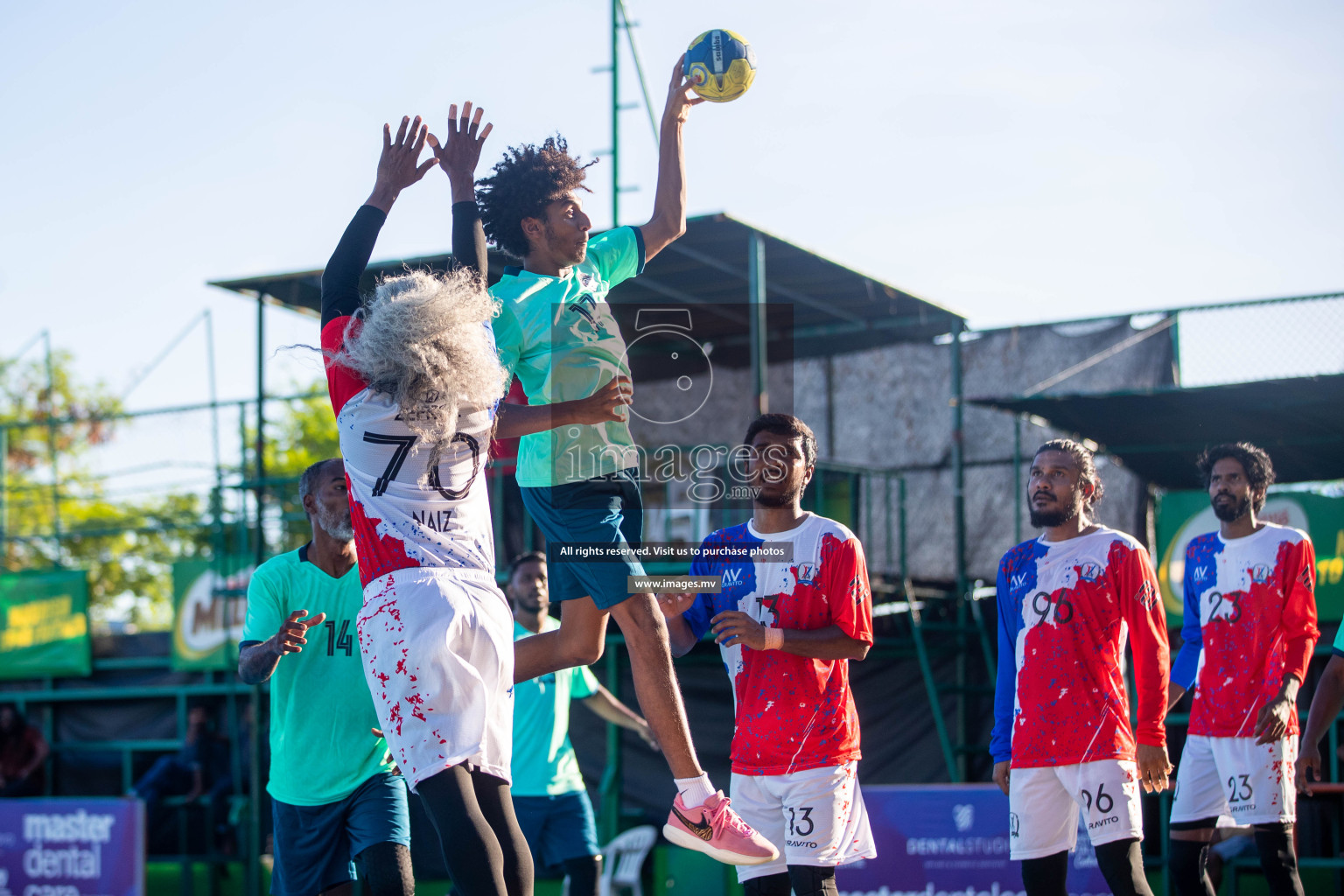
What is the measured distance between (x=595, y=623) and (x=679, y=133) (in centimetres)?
170

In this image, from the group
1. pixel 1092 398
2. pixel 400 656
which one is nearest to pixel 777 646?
pixel 400 656

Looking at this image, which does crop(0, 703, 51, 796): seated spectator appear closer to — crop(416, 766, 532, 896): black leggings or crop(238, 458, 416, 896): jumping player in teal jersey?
crop(238, 458, 416, 896): jumping player in teal jersey

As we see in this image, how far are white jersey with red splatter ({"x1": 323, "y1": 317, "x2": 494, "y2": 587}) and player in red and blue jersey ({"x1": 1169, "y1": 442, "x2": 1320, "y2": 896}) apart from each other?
3595 millimetres

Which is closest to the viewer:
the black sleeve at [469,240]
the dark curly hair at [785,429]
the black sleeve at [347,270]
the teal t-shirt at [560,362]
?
the black sleeve at [347,270]

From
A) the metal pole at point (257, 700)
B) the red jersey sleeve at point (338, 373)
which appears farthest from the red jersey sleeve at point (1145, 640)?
the metal pole at point (257, 700)

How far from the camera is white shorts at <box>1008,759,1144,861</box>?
14.8 feet

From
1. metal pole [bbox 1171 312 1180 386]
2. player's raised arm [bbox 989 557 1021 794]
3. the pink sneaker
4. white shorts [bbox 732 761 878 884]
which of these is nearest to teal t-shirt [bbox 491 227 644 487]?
the pink sneaker

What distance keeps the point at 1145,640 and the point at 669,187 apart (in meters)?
2.34

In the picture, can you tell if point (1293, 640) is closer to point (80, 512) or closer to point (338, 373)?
point (338, 373)

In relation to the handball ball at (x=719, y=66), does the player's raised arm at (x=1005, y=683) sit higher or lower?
lower

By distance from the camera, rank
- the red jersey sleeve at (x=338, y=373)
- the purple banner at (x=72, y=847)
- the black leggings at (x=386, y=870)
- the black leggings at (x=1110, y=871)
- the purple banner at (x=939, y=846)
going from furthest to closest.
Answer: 1. the purple banner at (x=72, y=847)
2. the purple banner at (x=939, y=846)
3. the black leggings at (x=1110, y=871)
4. the black leggings at (x=386, y=870)
5. the red jersey sleeve at (x=338, y=373)

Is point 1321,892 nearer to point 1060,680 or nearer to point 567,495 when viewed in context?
point 1060,680

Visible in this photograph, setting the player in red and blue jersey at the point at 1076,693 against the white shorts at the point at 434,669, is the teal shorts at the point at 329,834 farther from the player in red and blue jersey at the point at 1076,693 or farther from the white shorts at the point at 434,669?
the player in red and blue jersey at the point at 1076,693

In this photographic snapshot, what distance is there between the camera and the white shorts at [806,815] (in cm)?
440
